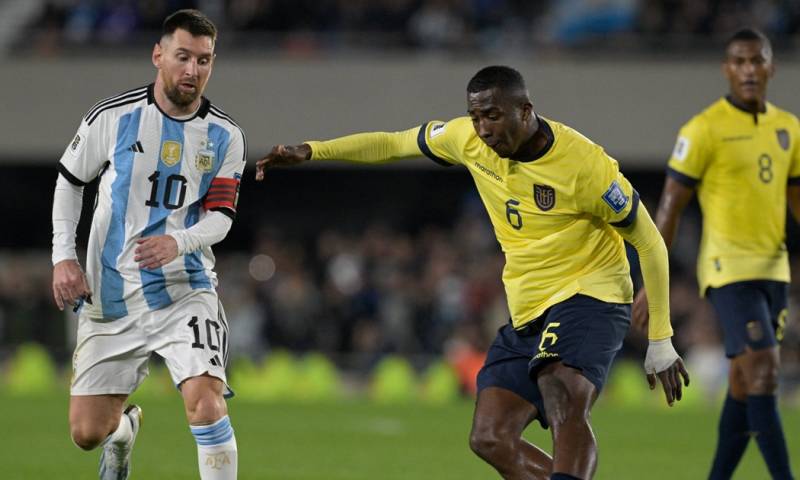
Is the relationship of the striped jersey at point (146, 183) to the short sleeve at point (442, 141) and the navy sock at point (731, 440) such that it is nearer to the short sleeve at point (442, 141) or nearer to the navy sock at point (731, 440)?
the short sleeve at point (442, 141)

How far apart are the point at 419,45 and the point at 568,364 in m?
14.5

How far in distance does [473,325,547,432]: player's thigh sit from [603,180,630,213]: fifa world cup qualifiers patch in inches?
28.6

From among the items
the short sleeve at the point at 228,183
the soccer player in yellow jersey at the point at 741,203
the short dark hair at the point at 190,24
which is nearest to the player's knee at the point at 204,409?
the short sleeve at the point at 228,183

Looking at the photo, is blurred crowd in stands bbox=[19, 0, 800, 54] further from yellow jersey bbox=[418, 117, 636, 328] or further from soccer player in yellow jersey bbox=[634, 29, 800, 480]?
yellow jersey bbox=[418, 117, 636, 328]

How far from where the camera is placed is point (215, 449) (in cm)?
586

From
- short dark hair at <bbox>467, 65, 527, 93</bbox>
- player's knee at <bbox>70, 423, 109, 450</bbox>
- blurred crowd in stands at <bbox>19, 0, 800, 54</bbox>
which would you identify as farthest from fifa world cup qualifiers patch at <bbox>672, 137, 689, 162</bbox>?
blurred crowd in stands at <bbox>19, 0, 800, 54</bbox>

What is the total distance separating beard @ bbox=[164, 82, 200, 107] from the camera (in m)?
6.04

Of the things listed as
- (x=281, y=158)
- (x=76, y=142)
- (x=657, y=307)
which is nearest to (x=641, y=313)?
(x=657, y=307)

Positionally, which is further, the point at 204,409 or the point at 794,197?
the point at 794,197

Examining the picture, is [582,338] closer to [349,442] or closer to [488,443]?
[488,443]

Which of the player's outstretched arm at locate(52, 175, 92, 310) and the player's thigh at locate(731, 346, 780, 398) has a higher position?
the player's outstretched arm at locate(52, 175, 92, 310)

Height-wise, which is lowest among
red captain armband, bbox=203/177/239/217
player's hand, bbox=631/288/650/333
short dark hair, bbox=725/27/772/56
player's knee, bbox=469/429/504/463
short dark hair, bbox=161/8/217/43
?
player's knee, bbox=469/429/504/463

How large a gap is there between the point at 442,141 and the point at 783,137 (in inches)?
93.7

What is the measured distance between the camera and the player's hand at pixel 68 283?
5984 millimetres
